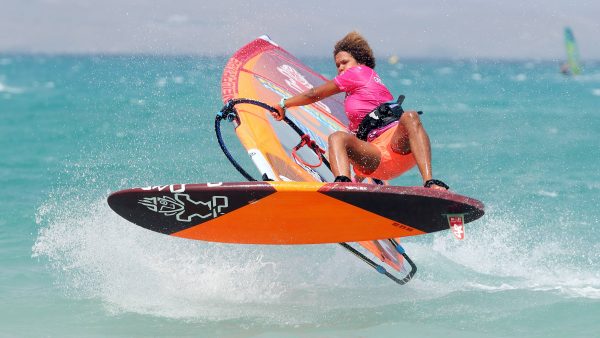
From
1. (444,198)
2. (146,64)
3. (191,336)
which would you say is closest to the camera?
(444,198)

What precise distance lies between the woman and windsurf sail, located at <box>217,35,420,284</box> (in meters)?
0.20

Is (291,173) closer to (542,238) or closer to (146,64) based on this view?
(542,238)

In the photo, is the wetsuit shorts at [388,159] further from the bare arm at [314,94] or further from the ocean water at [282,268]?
the ocean water at [282,268]

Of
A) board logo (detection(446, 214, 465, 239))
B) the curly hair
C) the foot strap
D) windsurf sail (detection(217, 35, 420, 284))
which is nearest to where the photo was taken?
board logo (detection(446, 214, 465, 239))

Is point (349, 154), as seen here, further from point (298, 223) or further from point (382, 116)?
point (298, 223)

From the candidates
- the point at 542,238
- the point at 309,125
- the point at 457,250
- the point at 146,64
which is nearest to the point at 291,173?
the point at 309,125

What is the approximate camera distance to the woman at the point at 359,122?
5121 millimetres

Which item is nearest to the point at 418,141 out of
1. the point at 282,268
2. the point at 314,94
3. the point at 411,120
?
the point at 411,120

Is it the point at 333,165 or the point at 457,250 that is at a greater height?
the point at 333,165

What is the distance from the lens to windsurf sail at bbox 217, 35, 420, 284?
6000 mm

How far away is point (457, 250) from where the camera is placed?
7.46m

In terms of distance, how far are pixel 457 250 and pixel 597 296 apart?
1.57 meters

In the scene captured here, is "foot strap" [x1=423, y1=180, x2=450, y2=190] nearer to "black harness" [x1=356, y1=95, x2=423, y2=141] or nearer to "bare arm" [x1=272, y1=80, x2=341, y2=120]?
"black harness" [x1=356, y1=95, x2=423, y2=141]

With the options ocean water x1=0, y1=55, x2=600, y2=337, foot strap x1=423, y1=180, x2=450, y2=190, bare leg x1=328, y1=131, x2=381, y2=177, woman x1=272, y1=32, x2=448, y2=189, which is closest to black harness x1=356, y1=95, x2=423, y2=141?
woman x1=272, y1=32, x2=448, y2=189
